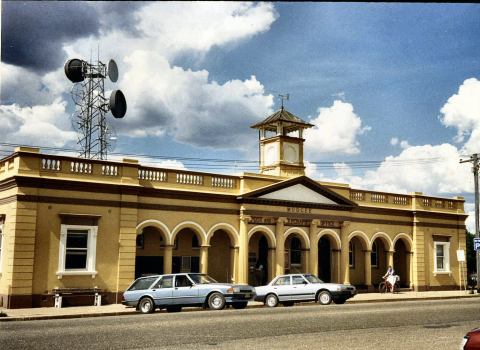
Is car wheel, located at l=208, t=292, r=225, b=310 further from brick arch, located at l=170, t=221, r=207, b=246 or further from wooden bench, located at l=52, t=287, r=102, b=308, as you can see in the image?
brick arch, located at l=170, t=221, r=207, b=246

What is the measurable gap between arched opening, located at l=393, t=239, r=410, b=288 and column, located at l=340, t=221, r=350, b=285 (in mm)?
6157

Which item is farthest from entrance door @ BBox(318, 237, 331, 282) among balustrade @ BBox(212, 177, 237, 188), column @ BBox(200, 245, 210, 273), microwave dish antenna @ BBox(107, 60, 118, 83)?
microwave dish antenna @ BBox(107, 60, 118, 83)

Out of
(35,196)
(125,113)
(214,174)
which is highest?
(125,113)

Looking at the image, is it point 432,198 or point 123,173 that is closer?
point 123,173

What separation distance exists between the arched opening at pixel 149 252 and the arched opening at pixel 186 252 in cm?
85

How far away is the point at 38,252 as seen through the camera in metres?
22.1

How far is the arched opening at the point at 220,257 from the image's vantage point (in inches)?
1158

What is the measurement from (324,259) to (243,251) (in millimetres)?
7579

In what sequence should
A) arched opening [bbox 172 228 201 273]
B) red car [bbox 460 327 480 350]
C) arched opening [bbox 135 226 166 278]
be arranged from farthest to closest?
arched opening [bbox 172 228 201 273] < arched opening [bbox 135 226 166 278] < red car [bbox 460 327 480 350]

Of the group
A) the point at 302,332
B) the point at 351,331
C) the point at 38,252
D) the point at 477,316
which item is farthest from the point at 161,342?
the point at 38,252

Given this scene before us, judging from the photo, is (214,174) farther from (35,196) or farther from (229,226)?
(35,196)

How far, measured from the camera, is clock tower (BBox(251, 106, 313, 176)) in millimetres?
32688

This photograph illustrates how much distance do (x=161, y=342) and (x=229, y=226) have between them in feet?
53.3

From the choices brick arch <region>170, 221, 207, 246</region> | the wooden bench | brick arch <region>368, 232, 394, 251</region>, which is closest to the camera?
the wooden bench
